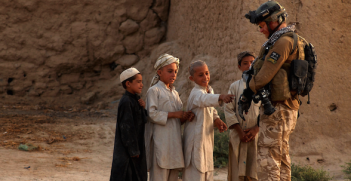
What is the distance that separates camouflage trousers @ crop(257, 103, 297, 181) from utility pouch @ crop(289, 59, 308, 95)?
0.18 meters

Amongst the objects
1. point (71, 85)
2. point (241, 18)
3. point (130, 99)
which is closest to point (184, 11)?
point (241, 18)

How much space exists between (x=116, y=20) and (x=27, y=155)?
16.1ft

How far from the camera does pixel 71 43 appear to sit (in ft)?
30.1

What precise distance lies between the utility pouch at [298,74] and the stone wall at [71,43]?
23.1 ft

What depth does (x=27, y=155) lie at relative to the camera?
16.9ft

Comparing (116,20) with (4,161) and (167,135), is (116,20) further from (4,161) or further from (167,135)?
(167,135)

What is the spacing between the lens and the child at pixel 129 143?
10.0 feet

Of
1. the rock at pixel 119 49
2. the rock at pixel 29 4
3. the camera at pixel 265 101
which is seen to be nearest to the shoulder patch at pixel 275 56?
the camera at pixel 265 101

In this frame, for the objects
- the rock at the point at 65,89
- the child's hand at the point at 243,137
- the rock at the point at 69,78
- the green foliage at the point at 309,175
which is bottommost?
the green foliage at the point at 309,175

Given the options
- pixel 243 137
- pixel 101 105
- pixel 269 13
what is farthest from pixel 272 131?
pixel 101 105

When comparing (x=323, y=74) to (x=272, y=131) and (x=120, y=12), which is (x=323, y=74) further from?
(x=120, y=12)

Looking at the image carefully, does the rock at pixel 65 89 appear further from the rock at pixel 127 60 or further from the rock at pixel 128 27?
the rock at pixel 128 27

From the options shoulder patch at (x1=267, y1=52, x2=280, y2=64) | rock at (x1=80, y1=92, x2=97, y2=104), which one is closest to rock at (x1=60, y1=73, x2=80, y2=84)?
rock at (x1=80, y1=92, x2=97, y2=104)

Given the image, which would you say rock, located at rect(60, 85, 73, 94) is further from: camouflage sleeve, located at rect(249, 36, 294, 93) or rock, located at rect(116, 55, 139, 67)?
camouflage sleeve, located at rect(249, 36, 294, 93)
